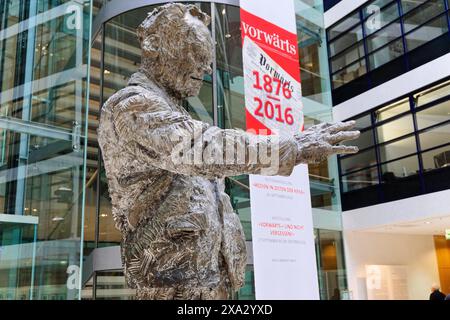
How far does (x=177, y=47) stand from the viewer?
1395 millimetres

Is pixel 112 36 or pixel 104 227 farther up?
pixel 112 36

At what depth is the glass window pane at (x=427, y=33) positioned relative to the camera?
508 inches

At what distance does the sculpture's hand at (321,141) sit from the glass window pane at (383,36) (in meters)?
14.5

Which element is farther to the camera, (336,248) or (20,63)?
(336,248)

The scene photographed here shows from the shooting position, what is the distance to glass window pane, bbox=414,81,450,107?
12.7m

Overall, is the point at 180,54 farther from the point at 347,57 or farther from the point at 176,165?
the point at 347,57

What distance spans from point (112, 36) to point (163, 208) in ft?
36.7

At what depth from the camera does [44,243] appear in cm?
551

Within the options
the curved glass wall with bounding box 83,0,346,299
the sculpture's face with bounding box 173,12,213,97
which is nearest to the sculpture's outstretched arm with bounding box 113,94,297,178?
the sculpture's face with bounding box 173,12,213,97

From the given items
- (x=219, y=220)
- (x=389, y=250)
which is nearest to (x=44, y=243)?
(x=219, y=220)

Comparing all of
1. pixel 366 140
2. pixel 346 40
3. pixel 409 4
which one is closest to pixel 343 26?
pixel 346 40

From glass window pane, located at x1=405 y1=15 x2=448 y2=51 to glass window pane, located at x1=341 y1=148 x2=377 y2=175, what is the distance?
333 cm

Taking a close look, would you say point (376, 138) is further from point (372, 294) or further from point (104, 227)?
point (104, 227)
